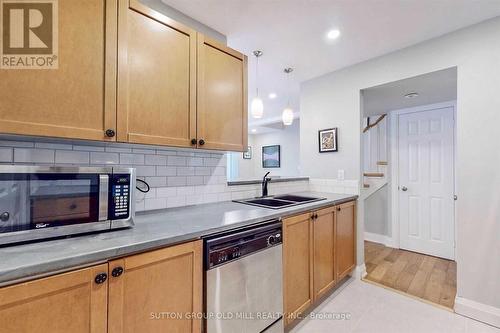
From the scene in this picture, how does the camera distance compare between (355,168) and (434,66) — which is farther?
(355,168)

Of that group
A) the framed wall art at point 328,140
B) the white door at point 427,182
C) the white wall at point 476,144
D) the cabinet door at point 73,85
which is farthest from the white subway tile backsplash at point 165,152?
the white door at point 427,182

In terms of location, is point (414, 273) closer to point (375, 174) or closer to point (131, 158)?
point (375, 174)

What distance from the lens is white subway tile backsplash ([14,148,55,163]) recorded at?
116cm

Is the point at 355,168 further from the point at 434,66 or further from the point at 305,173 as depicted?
the point at 434,66

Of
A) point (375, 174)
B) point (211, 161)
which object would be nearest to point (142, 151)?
point (211, 161)

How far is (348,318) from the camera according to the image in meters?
1.85

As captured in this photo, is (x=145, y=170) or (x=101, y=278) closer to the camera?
(x=101, y=278)

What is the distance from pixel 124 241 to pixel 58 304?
27 centimetres

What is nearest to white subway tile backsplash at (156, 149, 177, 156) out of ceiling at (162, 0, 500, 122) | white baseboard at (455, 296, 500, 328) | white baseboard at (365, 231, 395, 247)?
ceiling at (162, 0, 500, 122)

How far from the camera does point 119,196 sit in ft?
3.65

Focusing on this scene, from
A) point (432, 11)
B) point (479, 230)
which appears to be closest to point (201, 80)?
point (432, 11)

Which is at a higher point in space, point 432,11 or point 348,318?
point 432,11

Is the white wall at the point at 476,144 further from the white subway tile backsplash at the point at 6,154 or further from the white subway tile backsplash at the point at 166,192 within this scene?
the white subway tile backsplash at the point at 6,154

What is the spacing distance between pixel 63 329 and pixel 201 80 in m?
1.45
